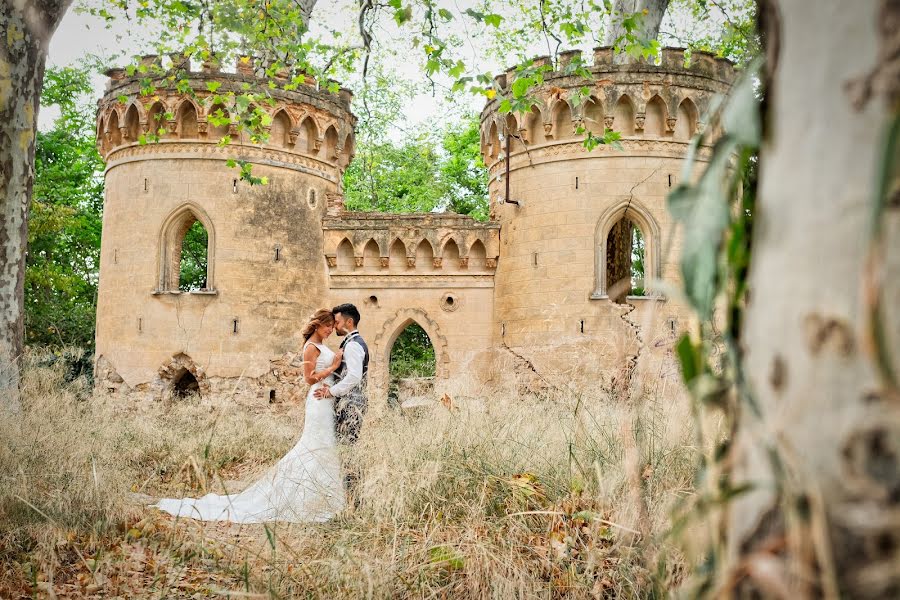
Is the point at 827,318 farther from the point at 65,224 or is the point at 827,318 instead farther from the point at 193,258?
the point at 193,258

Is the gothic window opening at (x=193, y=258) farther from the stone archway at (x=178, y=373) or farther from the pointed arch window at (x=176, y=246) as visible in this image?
the stone archway at (x=178, y=373)

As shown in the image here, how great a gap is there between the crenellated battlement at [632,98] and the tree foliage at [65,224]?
12.9m

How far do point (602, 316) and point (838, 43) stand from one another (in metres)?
13.8

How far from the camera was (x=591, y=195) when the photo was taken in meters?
14.7

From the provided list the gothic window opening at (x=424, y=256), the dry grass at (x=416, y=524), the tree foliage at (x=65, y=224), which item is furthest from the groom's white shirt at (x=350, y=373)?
the tree foliage at (x=65, y=224)

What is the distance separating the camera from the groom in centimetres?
598

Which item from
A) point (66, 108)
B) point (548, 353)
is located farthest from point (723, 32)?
point (66, 108)

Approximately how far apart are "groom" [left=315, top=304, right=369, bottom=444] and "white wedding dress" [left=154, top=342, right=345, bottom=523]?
4.7 inches

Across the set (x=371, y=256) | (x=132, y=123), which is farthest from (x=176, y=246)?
(x=371, y=256)

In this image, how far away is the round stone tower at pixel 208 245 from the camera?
15.0 m

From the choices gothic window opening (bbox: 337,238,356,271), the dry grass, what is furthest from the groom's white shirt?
gothic window opening (bbox: 337,238,356,271)

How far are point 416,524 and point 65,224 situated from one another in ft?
62.6

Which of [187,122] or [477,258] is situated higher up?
[187,122]

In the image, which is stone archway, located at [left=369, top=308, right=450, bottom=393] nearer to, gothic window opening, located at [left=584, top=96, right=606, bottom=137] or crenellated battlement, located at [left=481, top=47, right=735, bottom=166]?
crenellated battlement, located at [left=481, top=47, right=735, bottom=166]
